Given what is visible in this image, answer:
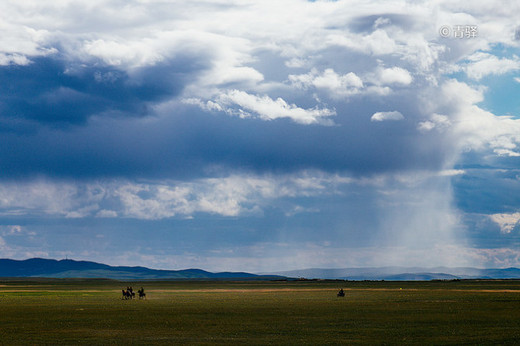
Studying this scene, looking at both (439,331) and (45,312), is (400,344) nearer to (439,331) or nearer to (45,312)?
(439,331)

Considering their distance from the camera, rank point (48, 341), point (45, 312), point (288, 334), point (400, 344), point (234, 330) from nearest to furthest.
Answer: point (400, 344)
point (48, 341)
point (288, 334)
point (234, 330)
point (45, 312)

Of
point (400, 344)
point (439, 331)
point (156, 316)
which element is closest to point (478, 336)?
point (439, 331)

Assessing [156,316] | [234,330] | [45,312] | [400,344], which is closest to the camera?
[400,344]

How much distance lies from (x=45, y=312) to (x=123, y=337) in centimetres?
2354

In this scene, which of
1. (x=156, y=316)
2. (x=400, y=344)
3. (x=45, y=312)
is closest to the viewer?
(x=400, y=344)

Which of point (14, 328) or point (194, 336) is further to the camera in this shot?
point (14, 328)

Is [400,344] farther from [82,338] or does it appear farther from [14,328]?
[14,328]

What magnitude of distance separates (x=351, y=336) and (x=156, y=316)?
20.0 meters

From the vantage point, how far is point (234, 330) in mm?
39219

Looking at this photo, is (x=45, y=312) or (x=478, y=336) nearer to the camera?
(x=478, y=336)

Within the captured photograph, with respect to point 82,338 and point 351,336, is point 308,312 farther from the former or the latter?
point 82,338

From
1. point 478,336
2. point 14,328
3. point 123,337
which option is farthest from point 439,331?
point 14,328

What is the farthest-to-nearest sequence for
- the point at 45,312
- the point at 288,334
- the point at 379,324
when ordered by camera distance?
the point at 45,312 < the point at 379,324 < the point at 288,334

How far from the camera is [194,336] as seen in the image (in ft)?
119
